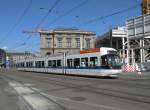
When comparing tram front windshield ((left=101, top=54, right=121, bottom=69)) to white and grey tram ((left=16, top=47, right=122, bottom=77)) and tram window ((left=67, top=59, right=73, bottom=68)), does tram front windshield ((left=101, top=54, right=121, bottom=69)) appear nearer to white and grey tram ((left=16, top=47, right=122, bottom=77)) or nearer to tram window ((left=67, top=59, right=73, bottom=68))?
white and grey tram ((left=16, top=47, right=122, bottom=77))

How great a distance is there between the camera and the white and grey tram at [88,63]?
31594 millimetres

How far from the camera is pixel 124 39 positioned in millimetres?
66625

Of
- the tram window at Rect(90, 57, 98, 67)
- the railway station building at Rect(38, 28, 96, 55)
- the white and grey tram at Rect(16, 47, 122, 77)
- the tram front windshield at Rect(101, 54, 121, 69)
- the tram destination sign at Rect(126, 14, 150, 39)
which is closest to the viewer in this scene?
the tram front windshield at Rect(101, 54, 121, 69)

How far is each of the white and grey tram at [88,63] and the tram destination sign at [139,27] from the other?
1833 centimetres

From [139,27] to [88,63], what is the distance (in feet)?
87.7

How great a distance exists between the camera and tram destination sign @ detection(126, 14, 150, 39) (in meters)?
56.0

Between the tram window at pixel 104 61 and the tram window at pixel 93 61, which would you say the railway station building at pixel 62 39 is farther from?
the tram window at pixel 104 61

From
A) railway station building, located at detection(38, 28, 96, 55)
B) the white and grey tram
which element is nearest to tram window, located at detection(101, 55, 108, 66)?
the white and grey tram

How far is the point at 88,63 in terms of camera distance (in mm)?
34625

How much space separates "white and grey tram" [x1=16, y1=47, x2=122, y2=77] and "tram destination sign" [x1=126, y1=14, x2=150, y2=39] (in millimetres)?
18333

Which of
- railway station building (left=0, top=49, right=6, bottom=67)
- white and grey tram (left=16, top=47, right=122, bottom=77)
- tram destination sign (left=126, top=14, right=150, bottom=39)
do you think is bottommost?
white and grey tram (left=16, top=47, right=122, bottom=77)

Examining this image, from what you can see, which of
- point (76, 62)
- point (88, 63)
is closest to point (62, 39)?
point (76, 62)

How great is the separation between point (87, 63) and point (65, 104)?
2182 cm

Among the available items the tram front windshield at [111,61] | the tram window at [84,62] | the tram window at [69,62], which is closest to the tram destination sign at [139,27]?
the tram window at [69,62]
